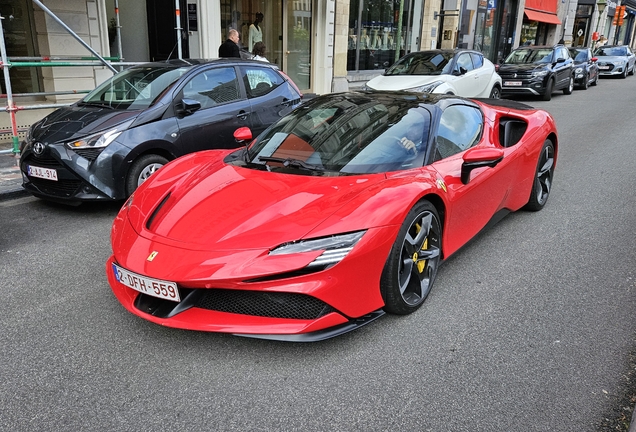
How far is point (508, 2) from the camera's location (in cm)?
2741

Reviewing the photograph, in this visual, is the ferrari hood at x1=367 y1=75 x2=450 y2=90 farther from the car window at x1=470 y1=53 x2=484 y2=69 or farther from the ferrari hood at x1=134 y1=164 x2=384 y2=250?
the ferrari hood at x1=134 y1=164 x2=384 y2=250

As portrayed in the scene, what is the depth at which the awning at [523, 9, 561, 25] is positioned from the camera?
96.3ft

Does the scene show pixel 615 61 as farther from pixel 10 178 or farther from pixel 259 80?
pixel 10 178

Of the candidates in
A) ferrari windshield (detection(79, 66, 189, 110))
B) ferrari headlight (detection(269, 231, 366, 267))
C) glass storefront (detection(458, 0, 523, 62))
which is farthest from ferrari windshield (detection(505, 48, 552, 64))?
ferrari headlight (detection(269, 231, 366, 267))

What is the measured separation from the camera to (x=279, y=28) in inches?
559

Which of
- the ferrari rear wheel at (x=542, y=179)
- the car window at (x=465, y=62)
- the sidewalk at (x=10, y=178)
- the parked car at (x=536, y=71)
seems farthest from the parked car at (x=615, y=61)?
the sidewalk at (x=10, y=178)

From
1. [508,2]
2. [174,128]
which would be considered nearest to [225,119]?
[174,128]

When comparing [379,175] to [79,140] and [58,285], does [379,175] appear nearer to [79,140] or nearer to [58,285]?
[58,285]

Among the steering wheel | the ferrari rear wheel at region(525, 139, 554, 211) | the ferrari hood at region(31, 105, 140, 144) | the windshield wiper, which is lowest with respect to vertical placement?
the ferrari rear wheel at region(525, 139, 554, 211)

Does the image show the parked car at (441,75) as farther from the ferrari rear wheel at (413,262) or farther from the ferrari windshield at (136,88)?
the ferrari rear wheel at (413,262)

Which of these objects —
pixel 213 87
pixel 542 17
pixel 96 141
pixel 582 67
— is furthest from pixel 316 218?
pixel 542 17

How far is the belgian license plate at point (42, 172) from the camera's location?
507 cm

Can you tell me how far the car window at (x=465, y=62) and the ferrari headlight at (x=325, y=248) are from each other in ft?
31.5

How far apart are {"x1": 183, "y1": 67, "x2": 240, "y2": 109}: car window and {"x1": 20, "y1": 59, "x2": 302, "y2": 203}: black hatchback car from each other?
0.04ft
